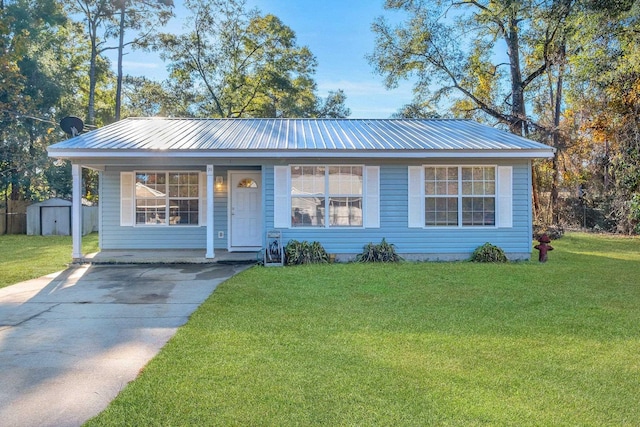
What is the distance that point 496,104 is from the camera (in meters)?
19.6

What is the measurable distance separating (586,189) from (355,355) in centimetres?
1896

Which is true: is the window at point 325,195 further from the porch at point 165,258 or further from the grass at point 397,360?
the grass at point 397,360

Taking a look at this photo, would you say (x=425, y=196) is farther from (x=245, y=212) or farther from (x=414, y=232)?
(x=245, y=212)

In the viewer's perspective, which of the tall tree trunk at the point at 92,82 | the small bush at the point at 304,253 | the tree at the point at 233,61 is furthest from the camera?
the tree at the point at 233,61

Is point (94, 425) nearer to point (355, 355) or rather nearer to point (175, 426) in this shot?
point (175, 426)

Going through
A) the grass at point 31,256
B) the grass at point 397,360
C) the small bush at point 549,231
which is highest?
the small bush at point 549,231

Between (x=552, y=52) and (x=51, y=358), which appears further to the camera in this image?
(x=552, y=52)

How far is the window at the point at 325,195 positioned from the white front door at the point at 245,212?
1536 millimetres

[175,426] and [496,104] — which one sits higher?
[496,104]

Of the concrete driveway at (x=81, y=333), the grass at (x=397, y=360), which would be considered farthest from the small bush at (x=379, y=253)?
the concrete driveway at (x=81, y=333)

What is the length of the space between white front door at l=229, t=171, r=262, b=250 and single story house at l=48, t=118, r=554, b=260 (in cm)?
18

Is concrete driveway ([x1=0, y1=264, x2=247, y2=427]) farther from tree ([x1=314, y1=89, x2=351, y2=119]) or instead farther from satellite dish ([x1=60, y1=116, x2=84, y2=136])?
tree ([x1=314, y1=89, x2=351, y2=119])

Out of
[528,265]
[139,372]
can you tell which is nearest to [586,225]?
[528,265]

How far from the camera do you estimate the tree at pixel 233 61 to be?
23141 mm
